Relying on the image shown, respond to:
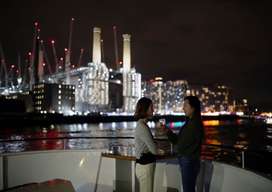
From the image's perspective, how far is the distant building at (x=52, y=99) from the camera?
108 metres

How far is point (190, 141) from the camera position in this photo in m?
3.86

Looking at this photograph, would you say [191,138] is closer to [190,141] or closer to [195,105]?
[190,141]

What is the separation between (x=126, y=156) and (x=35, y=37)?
360 feet

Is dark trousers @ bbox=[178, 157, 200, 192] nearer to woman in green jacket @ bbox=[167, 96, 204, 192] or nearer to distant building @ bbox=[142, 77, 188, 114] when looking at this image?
woman in green jacket @ bbox=[167, 96, 204, 192]

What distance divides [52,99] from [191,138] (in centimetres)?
10828

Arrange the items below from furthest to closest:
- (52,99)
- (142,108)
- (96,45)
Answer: (96,45) → (52,99) → (142,108)

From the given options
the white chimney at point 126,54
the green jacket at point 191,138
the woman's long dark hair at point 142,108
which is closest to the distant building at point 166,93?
the white chimney at point 126,54

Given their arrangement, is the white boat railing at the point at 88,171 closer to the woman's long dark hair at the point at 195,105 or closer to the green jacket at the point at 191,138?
the green jacket at the point at 191,138

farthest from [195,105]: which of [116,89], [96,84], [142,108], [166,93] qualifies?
[166,93]

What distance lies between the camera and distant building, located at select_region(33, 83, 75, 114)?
354 feet

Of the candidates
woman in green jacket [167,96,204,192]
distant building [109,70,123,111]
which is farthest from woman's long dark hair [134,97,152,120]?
distant building [109,70,123,111]

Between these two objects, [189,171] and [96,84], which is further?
[96,84]

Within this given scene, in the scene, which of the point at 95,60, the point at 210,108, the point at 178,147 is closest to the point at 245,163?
the point at 178,147

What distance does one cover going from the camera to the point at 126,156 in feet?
14.1
